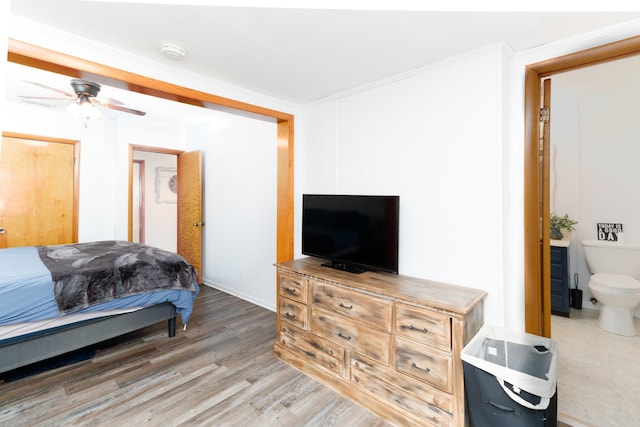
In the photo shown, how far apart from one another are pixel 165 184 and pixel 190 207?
84.8 inches

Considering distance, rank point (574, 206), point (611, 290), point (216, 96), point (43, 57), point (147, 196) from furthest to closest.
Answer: point (147, 196) < point (574, 206) < point (611, 290) < point (216, 96) < point (43, 57)

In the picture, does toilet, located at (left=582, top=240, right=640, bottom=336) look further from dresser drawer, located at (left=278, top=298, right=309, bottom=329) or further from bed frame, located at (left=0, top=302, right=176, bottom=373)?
bed frame, located at (left=0, top=302, right=176, bottom=373)

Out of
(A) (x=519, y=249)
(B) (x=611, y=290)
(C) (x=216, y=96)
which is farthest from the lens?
(B) (x=611, y=290)

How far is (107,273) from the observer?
248cm

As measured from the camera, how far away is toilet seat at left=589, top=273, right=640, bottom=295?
275 centimetres

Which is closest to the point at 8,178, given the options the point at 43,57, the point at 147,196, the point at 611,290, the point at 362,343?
the point at 147,196

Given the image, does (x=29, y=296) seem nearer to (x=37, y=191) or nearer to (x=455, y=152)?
(x=37, y=191)

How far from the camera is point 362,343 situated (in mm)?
→ 2023

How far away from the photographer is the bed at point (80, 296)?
6.91ft

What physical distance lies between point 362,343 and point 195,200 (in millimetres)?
3403

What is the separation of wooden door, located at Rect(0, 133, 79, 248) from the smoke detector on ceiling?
3.03m

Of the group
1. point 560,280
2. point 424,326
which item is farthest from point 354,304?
point 560,280

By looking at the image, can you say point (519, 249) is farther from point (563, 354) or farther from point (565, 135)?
point (565, 135)

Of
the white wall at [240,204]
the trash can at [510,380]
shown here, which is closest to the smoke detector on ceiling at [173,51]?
the white wall at [240,204]
